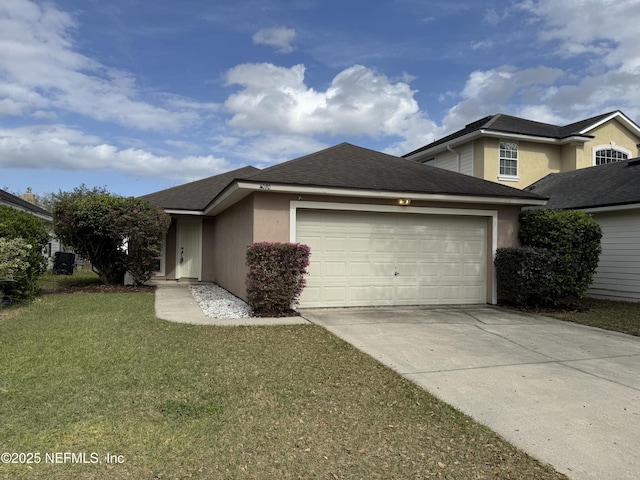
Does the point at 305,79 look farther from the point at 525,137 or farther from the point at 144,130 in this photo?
the point at 525,137

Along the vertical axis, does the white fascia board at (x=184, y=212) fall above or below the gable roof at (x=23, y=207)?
below

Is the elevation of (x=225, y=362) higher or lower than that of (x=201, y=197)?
lower

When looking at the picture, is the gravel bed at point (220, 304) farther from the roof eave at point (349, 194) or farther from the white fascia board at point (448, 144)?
the white fascia board at point (448, 144)

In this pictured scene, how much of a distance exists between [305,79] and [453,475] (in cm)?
1825

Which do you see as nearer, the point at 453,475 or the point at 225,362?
the point at 453,475

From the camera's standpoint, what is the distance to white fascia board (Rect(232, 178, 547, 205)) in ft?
28.9

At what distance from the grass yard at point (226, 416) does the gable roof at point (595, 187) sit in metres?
10.7

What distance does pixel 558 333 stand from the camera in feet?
25.3

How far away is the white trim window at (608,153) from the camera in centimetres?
1897

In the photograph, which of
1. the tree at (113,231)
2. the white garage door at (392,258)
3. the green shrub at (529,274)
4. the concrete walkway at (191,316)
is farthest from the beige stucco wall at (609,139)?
the tree at (113,231)

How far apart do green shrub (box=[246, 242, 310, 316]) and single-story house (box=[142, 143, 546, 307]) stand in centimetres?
71

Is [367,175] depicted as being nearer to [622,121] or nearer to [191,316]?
[191,316]

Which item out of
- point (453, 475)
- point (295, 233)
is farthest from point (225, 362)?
point (295, 233)

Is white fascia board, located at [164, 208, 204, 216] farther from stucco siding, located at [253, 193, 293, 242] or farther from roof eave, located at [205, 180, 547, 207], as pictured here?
stucco siding, located at [253, 193, 293, 242]
